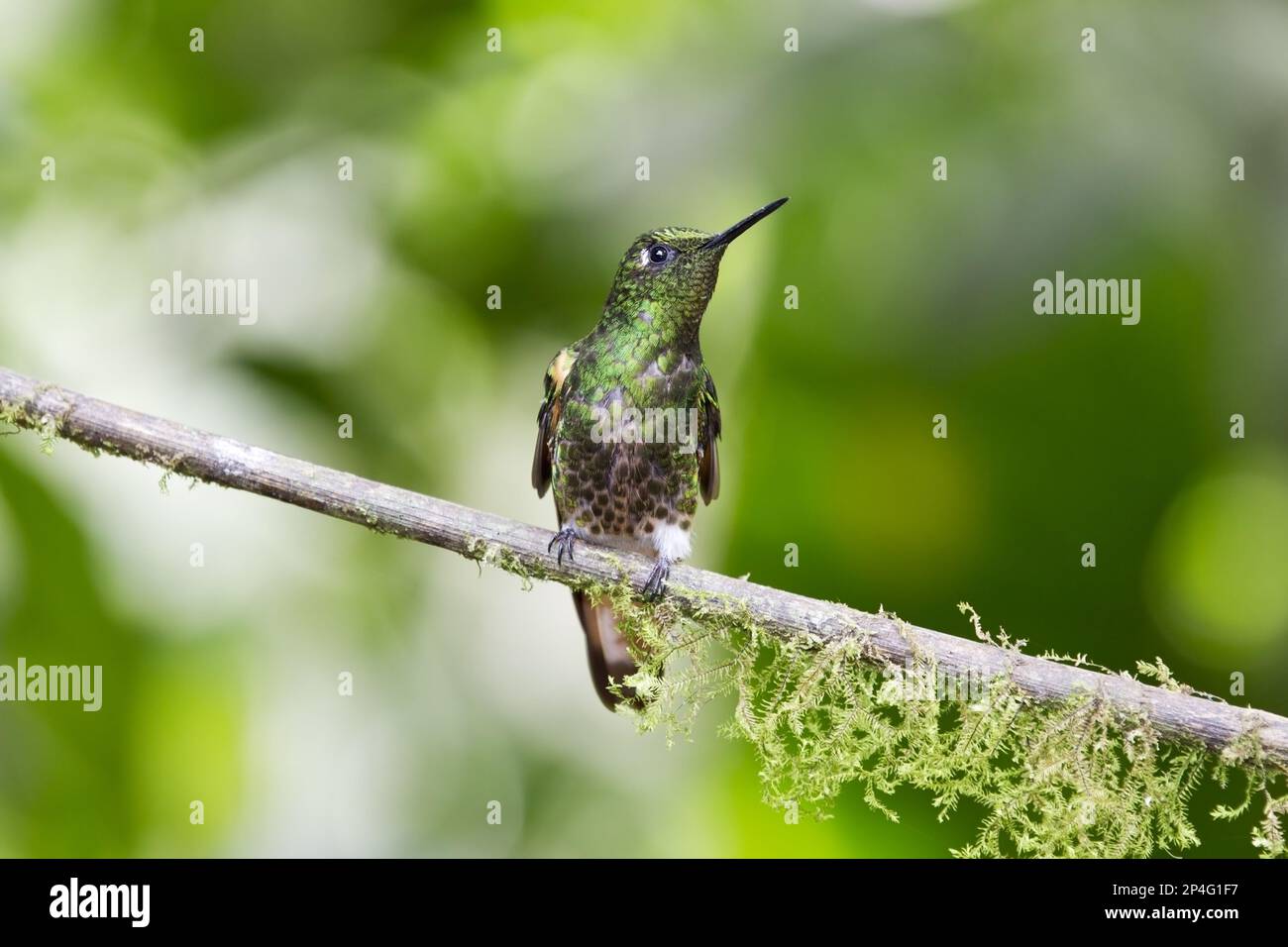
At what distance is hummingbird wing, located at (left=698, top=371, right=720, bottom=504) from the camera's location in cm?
366

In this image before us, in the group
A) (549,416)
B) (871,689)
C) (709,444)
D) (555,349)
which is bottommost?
(871,689)

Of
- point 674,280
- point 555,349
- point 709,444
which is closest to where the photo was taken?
point 674,280

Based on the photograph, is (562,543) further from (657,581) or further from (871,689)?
(871,689)

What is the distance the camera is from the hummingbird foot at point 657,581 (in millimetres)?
2902

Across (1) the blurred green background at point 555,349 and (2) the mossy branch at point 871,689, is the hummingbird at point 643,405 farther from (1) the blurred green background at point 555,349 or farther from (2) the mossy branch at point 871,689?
(2) the mossy branch at point 871,689

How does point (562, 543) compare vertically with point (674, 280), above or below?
below

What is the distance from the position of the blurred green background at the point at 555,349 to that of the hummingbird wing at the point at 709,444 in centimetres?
11

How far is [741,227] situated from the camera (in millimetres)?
3246

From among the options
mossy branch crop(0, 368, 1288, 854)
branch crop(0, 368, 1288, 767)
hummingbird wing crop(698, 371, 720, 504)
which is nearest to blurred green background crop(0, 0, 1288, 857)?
hummingbird wing crop(698, 371, 720, 504)

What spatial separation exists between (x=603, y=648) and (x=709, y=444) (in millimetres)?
775

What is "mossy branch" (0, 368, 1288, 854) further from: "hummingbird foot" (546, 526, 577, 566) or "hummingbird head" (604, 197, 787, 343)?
"hummingbird head" (604, 197, 787, 343)

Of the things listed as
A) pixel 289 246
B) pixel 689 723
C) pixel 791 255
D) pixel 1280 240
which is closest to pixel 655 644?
pixel 689 723

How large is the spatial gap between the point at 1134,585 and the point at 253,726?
10.2 feet

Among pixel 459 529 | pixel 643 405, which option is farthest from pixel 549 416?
pixel 459 529
